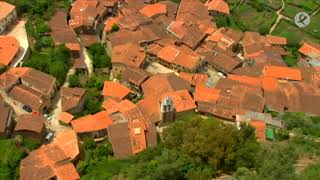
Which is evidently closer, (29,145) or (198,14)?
(29,145)

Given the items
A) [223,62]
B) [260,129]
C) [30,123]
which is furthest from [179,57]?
[30,123]

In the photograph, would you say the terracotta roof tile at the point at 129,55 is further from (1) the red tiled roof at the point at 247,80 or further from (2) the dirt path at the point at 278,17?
(2) the dirt path at the point at 278,17

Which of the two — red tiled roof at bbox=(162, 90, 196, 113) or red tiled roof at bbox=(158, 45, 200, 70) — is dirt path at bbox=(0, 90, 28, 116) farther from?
red tiled roof at bbox=(158, 45, 200, 70)

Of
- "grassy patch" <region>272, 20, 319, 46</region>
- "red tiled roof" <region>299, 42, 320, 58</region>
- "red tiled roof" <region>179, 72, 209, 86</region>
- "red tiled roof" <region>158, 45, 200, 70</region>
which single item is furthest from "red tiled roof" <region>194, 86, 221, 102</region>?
"grassy patch" <region>272, 20, 319, 46</region>

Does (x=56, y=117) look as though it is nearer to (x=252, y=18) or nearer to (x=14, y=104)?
(x=14, y=104)

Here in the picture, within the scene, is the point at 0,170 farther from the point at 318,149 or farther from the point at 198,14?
the point at 198,14

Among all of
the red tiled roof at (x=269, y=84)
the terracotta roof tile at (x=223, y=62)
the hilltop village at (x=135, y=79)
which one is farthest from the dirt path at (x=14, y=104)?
the red tiled roof at (x=269, y=84)

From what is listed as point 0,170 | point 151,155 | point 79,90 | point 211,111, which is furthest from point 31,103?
point 211,111

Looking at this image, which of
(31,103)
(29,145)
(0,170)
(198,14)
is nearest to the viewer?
(0,170)
